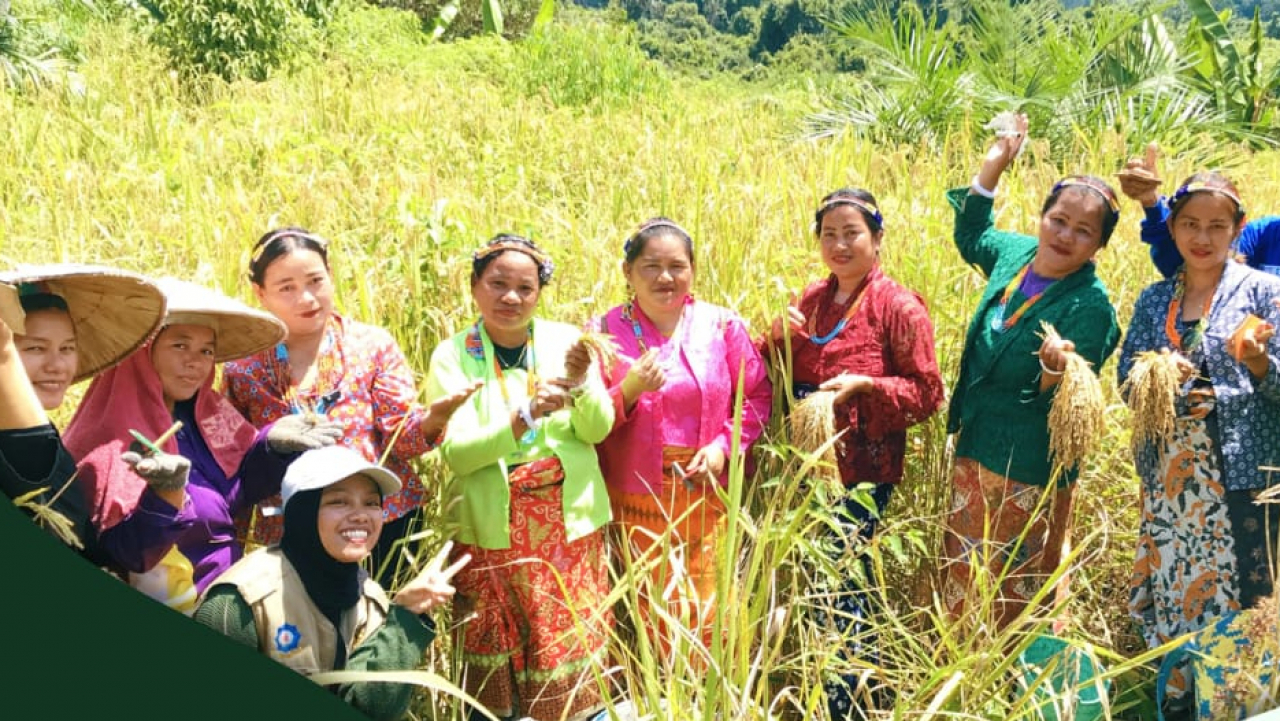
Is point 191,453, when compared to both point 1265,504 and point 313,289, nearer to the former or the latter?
point 313,289

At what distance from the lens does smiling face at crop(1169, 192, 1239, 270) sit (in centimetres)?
255

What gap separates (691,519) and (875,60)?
534cm

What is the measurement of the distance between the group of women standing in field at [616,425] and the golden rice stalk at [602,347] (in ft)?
0.04

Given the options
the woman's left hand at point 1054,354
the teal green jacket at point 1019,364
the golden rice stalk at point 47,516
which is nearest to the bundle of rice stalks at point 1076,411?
the woman's left hand at point 1054,354

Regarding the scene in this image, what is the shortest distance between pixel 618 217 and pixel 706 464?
2.18 meters

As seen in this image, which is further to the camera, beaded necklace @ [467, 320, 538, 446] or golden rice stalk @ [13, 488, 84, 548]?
beaded necklace @ [467, 320, 538, 446]

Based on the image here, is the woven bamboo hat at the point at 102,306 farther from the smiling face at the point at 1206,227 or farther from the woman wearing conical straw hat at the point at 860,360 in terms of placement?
the smiling face at the point at 1206,227

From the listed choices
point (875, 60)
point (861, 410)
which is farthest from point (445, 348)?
point (875, 60)

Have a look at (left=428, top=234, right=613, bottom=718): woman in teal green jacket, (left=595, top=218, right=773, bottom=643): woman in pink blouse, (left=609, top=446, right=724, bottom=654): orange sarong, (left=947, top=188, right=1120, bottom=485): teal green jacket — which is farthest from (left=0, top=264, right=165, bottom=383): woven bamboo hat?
(left=947, top=188, right=1120, bottom=485): teal green jacket

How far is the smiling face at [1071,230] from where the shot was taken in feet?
8.75

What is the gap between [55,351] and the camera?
1.81 m

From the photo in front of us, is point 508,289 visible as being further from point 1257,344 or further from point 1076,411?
point 1257,344

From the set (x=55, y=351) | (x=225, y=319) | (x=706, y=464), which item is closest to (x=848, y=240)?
(x=706, y=464)

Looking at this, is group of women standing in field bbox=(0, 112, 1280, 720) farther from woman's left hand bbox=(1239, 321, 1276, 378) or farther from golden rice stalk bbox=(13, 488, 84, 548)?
golden rice stalk bbox=(13, 488, 84, 548)
